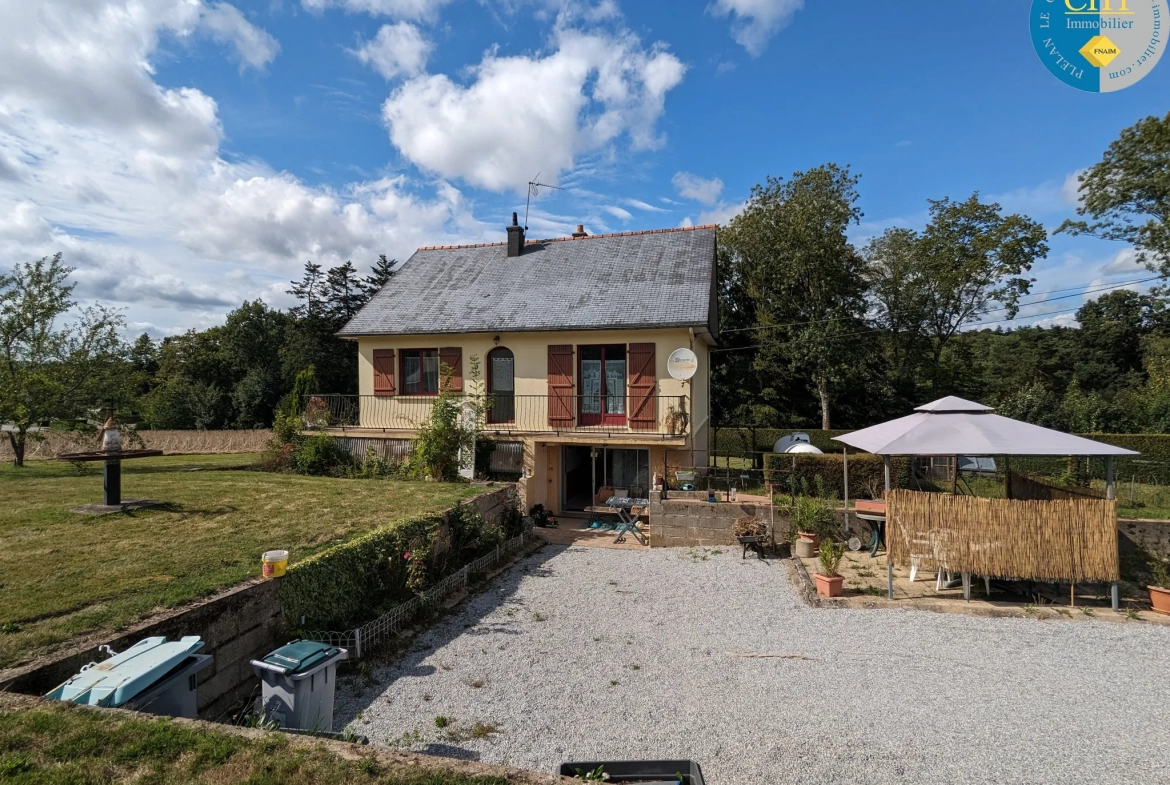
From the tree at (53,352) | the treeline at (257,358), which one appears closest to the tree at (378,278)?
the treeline at (257,358)

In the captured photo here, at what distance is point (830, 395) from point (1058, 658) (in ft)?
61.5

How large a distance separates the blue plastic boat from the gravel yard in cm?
170

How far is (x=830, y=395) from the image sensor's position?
24.0m

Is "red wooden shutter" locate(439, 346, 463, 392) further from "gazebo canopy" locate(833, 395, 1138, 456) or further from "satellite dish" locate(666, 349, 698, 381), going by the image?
"gazebo canopy" locate(833, 395, 1138, 456)

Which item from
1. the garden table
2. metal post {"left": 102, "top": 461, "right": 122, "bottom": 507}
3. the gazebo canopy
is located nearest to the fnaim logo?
the gazebo canopy

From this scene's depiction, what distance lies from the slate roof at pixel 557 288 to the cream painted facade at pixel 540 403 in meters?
0.39

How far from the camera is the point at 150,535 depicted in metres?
7.51

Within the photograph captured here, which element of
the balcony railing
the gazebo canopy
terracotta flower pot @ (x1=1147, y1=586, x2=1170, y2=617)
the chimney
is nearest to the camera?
terracotta flower pot @ (x1=1147, y1=586, x2=1170, y2=617)

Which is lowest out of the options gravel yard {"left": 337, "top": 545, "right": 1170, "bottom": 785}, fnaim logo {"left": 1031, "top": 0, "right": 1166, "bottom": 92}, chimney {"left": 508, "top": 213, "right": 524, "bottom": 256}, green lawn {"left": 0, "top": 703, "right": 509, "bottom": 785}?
gravel yard {"left": 337, "top": 545, "right": 1170, "bottom": 785}

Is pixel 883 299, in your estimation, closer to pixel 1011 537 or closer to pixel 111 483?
pixel 1011 537

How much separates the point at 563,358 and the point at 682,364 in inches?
128

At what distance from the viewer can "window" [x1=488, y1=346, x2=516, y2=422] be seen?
593 inches

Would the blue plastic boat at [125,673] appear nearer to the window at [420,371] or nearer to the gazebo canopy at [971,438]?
the gazebo canopy at [971,438]

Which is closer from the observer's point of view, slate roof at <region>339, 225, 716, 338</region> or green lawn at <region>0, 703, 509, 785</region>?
green lawn at <region>0, 703, 509, 785</region>
